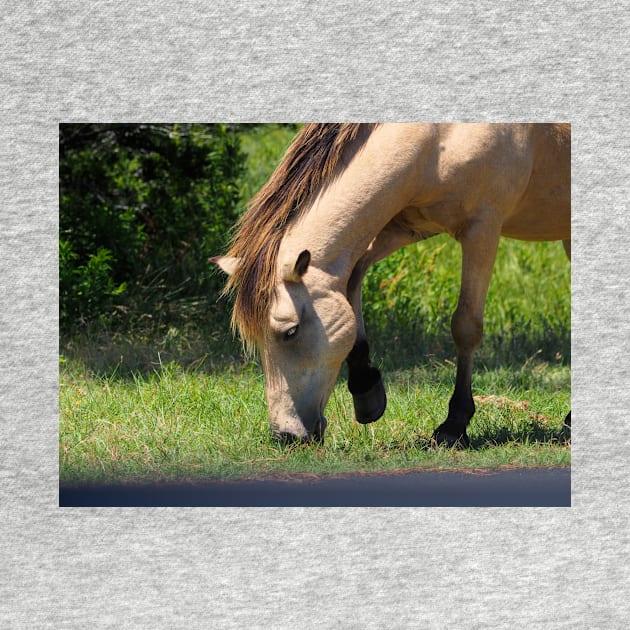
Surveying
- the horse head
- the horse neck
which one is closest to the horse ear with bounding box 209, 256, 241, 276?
the horse head

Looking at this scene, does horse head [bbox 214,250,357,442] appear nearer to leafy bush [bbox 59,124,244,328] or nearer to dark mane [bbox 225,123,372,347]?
dark mane [bbox 225,123,372,347]

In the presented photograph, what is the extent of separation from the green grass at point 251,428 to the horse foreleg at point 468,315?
10 centimetres

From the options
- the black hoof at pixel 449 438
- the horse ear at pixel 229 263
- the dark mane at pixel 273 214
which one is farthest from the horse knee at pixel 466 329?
the horse ear at pixel 229 263

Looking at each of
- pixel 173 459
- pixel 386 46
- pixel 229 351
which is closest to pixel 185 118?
pixel 386 46

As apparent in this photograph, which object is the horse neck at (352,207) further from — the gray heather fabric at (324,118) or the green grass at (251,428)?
the green grass at (251,428)

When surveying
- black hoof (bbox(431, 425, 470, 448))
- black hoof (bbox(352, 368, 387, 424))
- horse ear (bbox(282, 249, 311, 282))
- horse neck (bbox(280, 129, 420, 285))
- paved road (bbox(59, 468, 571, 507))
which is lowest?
paved road (bbox(59, 468, 571, 507))

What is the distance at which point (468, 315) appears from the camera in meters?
4.90

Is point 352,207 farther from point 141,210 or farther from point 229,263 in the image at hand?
point 141,210

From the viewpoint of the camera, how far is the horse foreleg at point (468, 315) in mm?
4855

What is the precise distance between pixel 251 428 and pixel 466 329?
0.94 m

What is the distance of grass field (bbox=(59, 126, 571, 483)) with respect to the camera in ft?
14.9

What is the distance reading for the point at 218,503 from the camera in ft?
13.5

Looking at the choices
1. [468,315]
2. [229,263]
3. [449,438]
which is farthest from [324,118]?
[449,438]

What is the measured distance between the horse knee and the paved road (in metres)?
0.76
